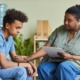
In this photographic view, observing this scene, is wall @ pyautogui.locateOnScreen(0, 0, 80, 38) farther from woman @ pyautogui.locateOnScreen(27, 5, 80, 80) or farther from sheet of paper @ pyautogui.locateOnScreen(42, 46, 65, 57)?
sheet of paper @ pyautogui.locateOnScreen(42, 46, 65, 57)

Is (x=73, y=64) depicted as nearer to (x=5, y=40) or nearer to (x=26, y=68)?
(x=26, y=68)

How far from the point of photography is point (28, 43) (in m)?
4.09

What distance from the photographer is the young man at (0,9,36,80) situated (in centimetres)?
217

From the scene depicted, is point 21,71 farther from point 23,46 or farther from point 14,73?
point 23,46

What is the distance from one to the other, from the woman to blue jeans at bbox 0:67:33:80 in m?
0.47

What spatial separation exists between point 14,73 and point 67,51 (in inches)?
28.8

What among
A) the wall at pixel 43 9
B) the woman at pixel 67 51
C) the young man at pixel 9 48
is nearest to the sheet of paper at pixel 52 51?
the woman at pixel 67 51

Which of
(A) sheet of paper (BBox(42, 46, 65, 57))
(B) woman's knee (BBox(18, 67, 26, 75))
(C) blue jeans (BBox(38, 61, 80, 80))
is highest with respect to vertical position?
(A) sheet of paper (BBox(42, 46, 65, 57))

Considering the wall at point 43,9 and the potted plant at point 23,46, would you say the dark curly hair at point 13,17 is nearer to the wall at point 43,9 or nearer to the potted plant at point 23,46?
the potted plant at point 23,46

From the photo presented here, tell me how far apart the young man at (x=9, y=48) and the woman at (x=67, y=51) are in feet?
1.05

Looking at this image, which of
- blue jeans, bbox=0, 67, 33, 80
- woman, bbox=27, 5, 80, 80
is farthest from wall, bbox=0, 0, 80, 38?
blue jeans, bbox=0, 67, 33, 80

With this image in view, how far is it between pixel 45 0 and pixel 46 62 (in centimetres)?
161

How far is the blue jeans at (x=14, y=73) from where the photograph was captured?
2.14 meters

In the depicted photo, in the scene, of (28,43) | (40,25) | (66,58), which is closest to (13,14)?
(66,58)
